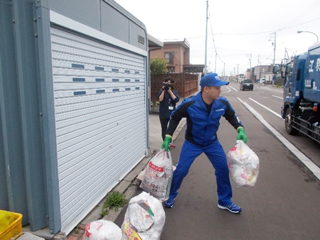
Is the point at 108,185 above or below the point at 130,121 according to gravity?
below

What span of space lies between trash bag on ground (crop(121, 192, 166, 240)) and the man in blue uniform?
925mm

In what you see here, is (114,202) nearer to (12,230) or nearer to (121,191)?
(121,191)

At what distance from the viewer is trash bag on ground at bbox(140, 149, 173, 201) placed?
3.58 m

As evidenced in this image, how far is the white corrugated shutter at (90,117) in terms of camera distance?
9.87 ft

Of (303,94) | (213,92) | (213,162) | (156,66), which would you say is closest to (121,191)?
(213,162)

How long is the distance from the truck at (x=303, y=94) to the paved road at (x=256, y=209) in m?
1.86

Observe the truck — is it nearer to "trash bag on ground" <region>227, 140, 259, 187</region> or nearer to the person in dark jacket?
the person in dark jacket

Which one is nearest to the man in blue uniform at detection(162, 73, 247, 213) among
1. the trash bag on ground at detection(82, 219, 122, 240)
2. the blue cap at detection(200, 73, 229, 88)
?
the blue cap at detection(200, 73, 229, 88)

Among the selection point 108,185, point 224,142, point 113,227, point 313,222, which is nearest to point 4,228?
point 113,227

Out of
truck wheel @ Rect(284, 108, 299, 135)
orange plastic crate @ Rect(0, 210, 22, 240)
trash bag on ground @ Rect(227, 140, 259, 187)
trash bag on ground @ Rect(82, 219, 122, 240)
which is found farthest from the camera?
truck wheel @ Rect(284, 108, 299, 135)

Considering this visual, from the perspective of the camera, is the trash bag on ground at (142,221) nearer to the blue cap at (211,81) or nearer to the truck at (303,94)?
the blue cap at (211,81)

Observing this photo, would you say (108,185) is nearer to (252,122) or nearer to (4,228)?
(4,228)

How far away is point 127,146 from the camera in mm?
5066

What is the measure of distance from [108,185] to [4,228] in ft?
6.55
